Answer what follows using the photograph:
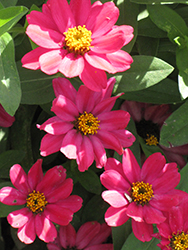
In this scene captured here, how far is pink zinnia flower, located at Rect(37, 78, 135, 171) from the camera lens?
72 centimetres

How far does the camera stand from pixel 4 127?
1.00 metres

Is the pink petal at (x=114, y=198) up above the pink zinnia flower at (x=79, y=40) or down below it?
below

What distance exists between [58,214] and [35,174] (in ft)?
0.40

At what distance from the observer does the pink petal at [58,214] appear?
80 cm

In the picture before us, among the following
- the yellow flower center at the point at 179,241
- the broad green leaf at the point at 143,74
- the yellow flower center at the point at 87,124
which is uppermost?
→ the broad green leaf at the point at 143,74

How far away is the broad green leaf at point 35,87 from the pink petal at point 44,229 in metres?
0.32

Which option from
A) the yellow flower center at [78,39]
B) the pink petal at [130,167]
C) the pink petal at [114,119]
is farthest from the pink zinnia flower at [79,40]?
the pink petal at [130,167]

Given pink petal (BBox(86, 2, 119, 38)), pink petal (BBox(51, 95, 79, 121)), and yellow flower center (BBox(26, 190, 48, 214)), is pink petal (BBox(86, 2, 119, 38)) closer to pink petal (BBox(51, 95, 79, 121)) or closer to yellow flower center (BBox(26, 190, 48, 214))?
pink petal (BBox(51, 95, 79, 121))

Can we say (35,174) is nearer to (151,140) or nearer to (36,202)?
(36,202)

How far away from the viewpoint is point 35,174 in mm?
833

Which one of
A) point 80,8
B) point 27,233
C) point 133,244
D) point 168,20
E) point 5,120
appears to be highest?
point 80,8

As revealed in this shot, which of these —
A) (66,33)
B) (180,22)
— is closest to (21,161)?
(66,33)

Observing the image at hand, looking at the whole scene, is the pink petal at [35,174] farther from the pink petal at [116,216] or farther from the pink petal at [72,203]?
the pink petal at [116,216]

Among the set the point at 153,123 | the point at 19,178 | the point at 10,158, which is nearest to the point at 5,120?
the point at 10,158
